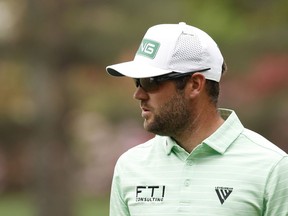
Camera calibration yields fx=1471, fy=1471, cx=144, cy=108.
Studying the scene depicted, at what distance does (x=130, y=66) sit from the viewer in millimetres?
6285

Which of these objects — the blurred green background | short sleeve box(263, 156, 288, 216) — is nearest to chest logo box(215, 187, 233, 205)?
short sleeve box(263, 156, 288, 216)

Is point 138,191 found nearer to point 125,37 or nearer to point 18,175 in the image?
point 125,37

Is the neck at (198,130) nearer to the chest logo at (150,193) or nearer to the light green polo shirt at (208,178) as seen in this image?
the light green polo shirt at (208,178)

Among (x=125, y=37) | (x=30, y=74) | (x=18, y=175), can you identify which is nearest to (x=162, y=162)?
(x=125, y=37)

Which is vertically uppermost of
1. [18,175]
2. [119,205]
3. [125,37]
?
[119,205]

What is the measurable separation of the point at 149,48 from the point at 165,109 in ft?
0.92

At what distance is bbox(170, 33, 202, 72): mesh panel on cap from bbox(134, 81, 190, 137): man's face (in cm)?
8

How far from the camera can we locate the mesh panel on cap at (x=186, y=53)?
6.28 m

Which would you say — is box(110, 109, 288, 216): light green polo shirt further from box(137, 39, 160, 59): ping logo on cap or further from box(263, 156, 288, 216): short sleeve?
box(137, 39, 160, 59): ping logo on cap

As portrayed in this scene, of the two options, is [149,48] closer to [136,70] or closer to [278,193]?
[136,70]

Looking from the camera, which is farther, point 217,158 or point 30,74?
point 30,74

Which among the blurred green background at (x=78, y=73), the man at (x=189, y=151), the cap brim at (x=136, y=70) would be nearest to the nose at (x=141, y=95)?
the man at (x=189, y=151)

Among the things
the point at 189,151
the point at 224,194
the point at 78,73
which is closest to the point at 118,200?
the point at 189,151

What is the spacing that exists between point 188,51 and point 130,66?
0.26m
